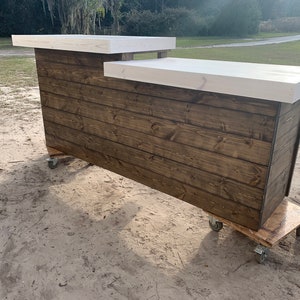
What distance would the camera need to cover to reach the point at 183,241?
2.55m

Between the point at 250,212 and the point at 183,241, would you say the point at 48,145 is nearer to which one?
the point at 183,241

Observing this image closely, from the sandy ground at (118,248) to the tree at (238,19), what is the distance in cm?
2965

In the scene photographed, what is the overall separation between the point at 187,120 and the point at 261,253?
984 millimetres

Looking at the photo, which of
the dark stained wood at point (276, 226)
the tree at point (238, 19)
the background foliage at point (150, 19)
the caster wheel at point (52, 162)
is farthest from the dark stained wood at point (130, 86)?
the tree at point (238, 19)

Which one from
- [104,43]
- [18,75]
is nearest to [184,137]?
[104,43]

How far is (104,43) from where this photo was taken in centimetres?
246

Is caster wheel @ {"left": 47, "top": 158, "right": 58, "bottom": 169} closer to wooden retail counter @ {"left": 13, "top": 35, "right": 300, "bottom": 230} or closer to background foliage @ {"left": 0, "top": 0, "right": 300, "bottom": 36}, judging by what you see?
wooden retail counter @ {"left": 13, "top": 35, "right": 300, "bottom": 230}

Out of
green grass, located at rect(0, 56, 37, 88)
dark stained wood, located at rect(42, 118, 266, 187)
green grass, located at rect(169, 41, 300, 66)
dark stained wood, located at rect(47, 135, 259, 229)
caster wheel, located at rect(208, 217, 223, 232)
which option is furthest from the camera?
green grass, located at rect(169, 41, 300, 66)

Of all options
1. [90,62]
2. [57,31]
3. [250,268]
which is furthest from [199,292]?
[57,31]

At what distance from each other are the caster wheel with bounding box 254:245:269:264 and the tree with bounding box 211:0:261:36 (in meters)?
30.7

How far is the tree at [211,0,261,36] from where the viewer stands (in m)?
29.8

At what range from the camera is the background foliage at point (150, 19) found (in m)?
27.8

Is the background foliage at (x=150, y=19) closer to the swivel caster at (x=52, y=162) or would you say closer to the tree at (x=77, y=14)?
the tree at (x=77, y=14)

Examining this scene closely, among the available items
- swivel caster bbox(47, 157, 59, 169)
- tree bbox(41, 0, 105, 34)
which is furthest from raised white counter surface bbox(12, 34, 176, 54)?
tree bbox(41, 0, 105, 34)
